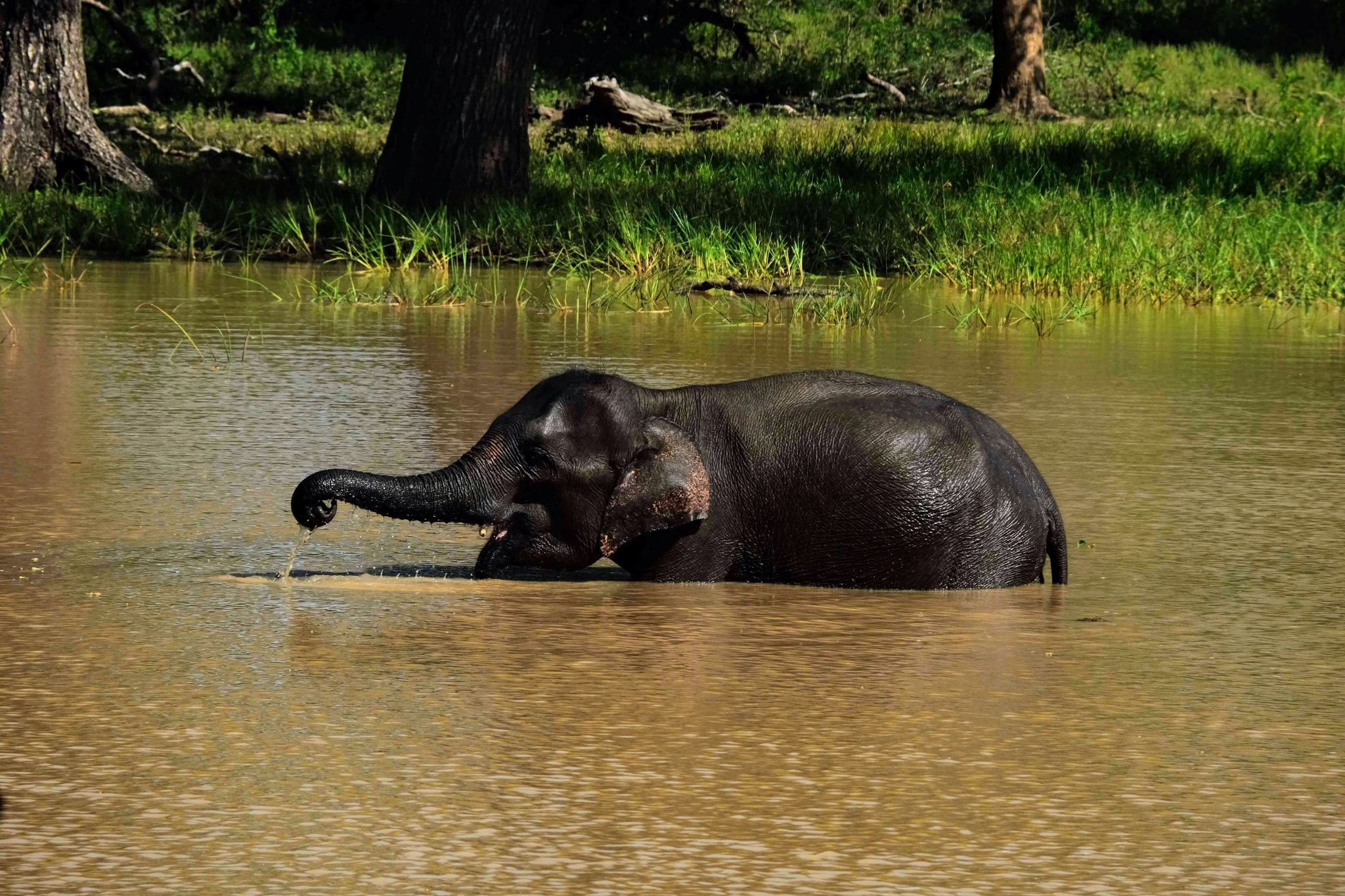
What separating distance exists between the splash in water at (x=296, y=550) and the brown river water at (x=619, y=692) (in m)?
0.03

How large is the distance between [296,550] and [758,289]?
6.73 metres

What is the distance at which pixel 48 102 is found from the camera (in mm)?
15227

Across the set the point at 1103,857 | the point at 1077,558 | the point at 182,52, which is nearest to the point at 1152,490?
the point at 1077,558

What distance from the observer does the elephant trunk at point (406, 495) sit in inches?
193

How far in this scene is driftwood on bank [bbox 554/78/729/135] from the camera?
71.4 feet

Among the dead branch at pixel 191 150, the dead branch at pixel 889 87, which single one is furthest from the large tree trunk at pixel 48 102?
the dead branch at pixel 889 87

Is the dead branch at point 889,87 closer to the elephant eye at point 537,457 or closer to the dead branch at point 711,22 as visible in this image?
the dead branch at point 711,22

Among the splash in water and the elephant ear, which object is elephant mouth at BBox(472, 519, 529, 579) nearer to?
the elephant ear

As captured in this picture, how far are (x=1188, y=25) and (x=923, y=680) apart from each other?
3277cm

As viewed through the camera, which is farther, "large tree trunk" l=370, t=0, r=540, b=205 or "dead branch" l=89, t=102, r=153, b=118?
"dead branch" l=89, t=102, r=153, b=118

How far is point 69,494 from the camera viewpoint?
5.79 m

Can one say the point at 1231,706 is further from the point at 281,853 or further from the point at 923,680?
the point at 281,853

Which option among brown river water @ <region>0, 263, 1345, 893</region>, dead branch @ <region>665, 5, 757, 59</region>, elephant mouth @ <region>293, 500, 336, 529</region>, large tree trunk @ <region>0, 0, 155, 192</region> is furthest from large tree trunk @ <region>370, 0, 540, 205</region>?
dead branch @ <region>665, 5, 757, 59</region>

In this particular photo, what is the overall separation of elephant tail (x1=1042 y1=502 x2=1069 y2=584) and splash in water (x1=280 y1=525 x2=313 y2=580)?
176 cm
